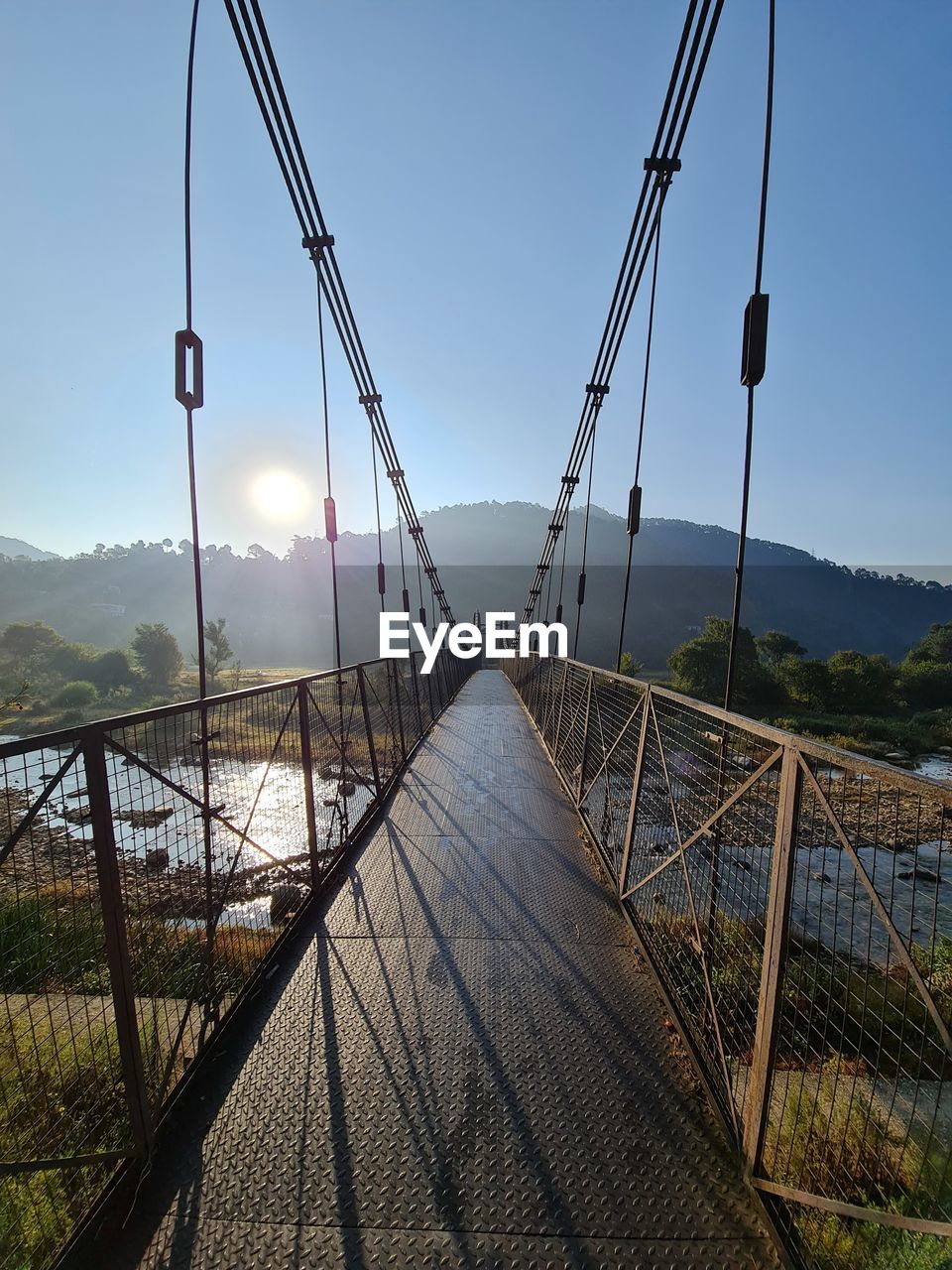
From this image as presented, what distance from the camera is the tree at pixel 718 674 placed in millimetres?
32656

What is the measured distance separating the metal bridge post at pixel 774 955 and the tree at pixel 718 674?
106ft

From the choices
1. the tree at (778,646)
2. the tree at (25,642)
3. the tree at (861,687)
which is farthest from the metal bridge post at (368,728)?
the tree at (25,642)

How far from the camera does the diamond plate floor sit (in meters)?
1.17

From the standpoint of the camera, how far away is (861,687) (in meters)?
35.4

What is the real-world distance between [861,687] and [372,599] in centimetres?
7259

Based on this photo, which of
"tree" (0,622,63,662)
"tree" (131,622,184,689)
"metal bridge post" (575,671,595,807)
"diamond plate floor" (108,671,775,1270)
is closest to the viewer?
"diamond plate floor" (108,671,775,1270)

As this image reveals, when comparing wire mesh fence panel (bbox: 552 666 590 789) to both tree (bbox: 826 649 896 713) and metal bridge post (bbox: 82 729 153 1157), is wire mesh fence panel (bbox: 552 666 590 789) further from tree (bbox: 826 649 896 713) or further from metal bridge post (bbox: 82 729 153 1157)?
tree (bbox: 826 649 896 713)

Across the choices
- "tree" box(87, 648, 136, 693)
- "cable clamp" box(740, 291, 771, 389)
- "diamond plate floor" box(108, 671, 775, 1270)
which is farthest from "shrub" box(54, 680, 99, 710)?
"cable clamp" box(740, 291, 771, 389)

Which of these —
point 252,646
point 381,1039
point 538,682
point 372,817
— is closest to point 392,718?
point 372,817

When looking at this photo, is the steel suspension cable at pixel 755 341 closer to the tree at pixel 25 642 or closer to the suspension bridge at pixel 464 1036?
the suspension bridge at pixel 464 1036

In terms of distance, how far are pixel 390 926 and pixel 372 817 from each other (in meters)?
1.41

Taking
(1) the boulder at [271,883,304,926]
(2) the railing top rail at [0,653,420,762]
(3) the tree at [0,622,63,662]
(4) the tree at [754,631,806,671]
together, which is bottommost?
(3) the tree at [0,622,63,662]

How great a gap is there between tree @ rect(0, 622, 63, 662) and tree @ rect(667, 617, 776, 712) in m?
50.8

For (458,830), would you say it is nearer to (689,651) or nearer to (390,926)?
(390,926)
